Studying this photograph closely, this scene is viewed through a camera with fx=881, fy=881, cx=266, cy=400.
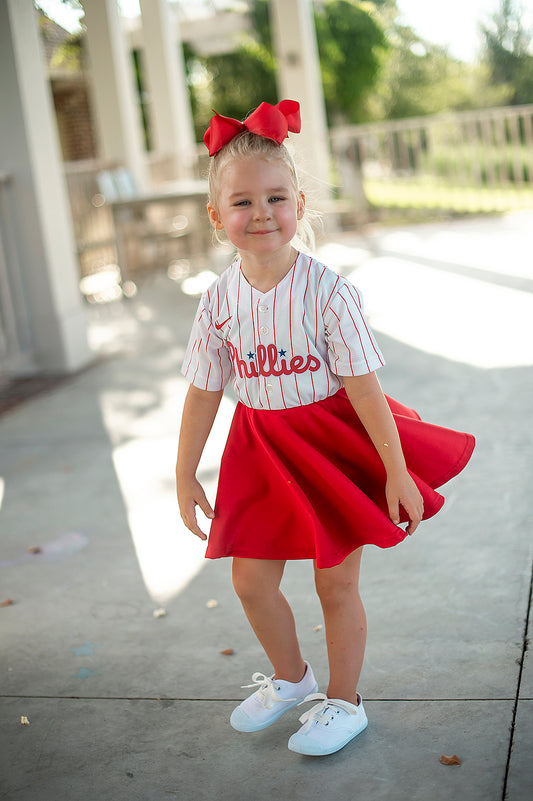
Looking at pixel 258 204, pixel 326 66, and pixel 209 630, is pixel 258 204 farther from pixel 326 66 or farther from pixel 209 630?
pixel 326 66

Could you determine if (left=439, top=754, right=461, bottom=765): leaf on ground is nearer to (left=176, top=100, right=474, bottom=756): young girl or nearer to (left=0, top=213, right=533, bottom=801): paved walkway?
(left=0, top=213, right=533, bottom=801): paved walkway

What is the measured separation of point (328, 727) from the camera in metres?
1.77

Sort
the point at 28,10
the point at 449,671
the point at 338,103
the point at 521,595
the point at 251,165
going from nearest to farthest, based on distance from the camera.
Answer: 1. the point at 251,165
2. the point at 449,671
3. the point at 521,595
4. the point at 28,10
5. the point at 338,103

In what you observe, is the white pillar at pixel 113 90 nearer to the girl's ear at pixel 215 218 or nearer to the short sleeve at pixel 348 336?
the girl's ear at pixel 215 218

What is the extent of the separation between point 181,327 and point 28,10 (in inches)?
92.5

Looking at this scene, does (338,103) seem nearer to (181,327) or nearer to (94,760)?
(181,327)

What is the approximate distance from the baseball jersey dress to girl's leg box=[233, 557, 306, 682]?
0.16ft

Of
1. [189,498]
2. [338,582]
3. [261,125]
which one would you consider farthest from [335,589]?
[261,125]

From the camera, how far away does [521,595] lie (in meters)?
2.31

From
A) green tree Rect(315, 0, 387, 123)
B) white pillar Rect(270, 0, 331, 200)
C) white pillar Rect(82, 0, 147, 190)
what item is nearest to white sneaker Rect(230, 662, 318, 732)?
white pillar Rect(82, 0, 147, 190)

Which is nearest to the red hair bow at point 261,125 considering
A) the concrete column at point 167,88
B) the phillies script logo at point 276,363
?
the phillies script logo at point 276,363

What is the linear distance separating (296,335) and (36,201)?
418 centimetres

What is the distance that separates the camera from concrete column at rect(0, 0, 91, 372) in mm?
5348

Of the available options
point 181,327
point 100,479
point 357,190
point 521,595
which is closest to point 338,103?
point 357,190
